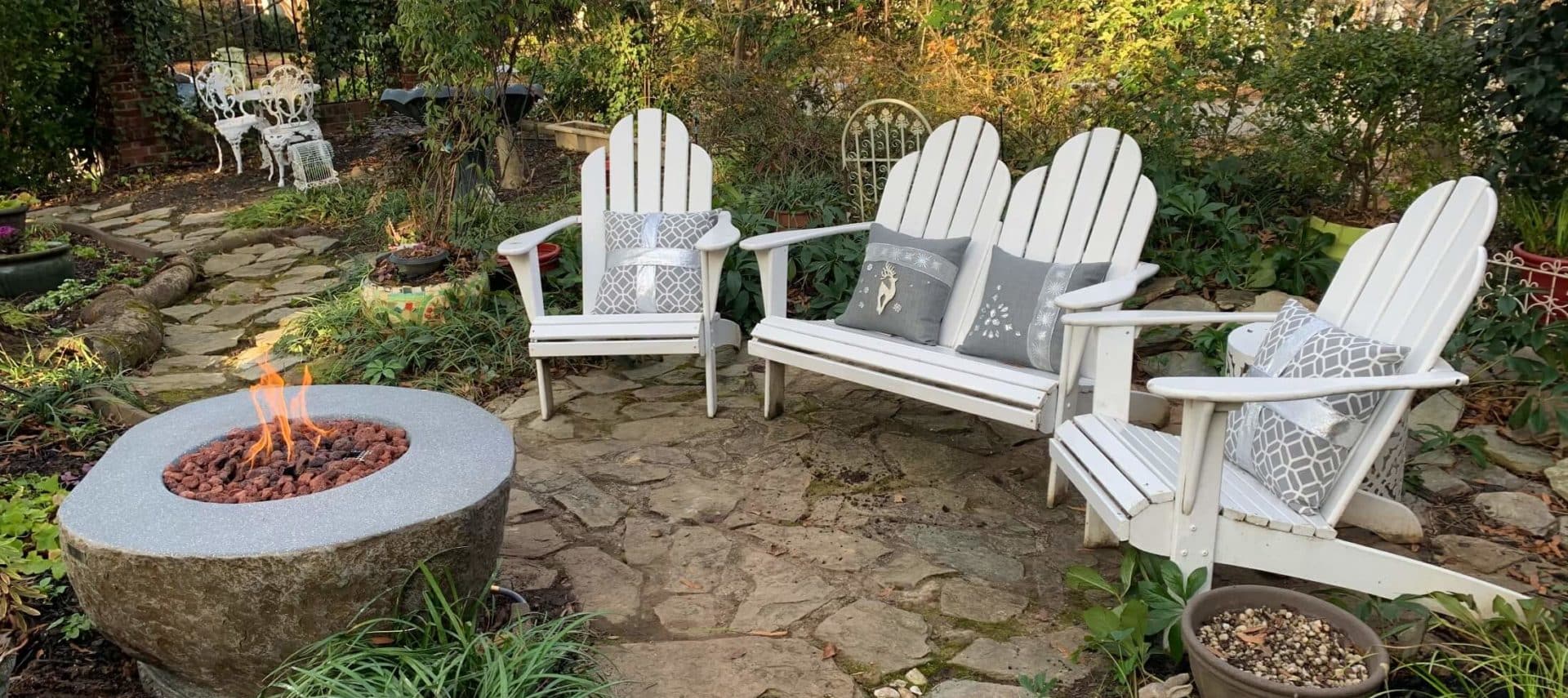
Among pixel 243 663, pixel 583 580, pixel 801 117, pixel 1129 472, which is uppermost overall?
pixel 801 117

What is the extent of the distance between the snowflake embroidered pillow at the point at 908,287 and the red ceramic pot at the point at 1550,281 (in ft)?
5.86

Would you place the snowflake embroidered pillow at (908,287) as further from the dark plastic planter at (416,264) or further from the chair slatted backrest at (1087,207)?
the dark plastic planter at (416,264)

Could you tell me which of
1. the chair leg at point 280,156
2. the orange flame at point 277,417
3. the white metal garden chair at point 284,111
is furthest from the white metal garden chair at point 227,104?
the orange flame at point 277,417

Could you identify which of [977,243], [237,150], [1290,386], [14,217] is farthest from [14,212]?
[1290,386]

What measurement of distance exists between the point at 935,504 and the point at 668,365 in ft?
4.99

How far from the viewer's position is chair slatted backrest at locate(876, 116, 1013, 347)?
3.29 m

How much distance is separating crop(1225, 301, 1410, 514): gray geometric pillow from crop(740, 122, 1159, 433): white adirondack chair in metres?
0.47

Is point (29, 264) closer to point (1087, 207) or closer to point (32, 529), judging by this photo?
point (32, 529)

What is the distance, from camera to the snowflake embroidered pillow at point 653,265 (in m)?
3.65

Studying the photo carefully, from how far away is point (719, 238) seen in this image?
3.44 meters

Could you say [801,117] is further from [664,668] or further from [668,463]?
[664,668]

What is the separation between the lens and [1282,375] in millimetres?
2258

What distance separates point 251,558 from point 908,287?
6.87 ft

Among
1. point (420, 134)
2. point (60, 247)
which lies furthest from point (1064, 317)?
point (60, 247)
